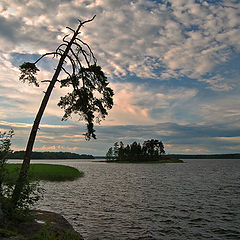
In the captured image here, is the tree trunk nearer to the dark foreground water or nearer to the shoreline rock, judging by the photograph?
the shoreline rock

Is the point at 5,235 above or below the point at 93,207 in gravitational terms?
above

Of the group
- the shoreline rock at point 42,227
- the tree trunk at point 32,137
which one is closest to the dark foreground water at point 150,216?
the shoreline rock at point 42,227

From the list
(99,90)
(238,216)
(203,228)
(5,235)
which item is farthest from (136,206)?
(5,235)

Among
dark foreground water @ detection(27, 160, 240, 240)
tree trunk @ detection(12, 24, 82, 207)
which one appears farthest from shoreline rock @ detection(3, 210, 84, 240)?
dark foreground water @ detection(27, 160, 240, 240)

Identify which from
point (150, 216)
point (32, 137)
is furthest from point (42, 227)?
point (150, 216)

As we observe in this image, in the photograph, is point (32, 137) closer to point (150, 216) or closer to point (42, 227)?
point (42, 227)

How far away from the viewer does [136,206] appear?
21.9 meters

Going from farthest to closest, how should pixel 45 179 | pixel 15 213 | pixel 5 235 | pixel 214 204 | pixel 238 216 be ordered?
pixel 45 179
pixel 214 204
pixel 238 216
pixel 15 213
pixel 5 235

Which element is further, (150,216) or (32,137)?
(150,216)

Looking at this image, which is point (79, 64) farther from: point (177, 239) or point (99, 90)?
point (177, 239)

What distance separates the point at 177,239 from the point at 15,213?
9.90 m

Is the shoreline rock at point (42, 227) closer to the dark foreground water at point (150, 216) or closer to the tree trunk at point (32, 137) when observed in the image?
the tree trunk at point (32, 137)

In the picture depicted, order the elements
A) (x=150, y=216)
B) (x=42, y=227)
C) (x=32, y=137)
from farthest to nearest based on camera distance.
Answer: (x=150, y=216)
(x=32, y=137)
(x=42, y=227)

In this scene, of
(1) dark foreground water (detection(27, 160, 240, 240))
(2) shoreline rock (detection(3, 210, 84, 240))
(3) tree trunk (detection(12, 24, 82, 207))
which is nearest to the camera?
(2) shoreline rock (detection(3, 210, 84, 240))
